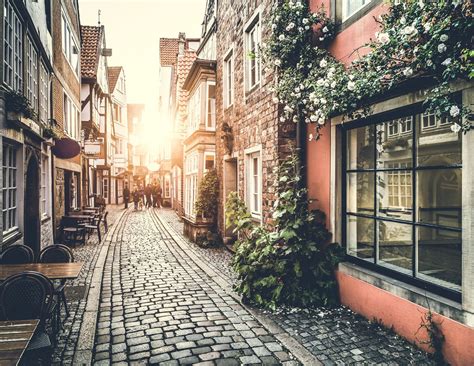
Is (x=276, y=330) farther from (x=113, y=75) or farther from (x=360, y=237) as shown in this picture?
(x=113, y=75)

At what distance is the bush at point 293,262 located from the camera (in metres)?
5.45

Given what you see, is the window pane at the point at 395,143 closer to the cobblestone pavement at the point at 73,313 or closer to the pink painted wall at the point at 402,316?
the pink painted wall at the point at 402,316

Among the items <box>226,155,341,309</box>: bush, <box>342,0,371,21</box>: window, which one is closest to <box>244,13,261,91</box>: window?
<box>342,0,371,21</box>: window

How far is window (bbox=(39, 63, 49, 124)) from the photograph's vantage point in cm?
921

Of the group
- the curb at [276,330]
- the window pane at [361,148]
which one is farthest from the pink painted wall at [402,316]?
the window pane at [361,148]

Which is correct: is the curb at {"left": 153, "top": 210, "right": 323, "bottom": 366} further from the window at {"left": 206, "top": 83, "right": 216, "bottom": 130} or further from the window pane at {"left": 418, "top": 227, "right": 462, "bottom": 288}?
the window at {"left": 206, "top": 83, "right": 216, "bottom": 130}

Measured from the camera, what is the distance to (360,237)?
538 centimetres

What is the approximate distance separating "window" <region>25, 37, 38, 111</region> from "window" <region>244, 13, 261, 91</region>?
462 cm

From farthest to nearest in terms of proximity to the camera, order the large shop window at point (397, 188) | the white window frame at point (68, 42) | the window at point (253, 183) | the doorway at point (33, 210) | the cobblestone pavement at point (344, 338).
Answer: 1. the white window frame at point (68, 42)
2. the window at point (253, 183)
3. the doorway at point (33, 210)
4. the large shop window at point (397, 188)
5. the cobblestone pavement at point (344, 338)

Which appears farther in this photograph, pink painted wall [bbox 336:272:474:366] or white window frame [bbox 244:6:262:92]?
white window frame [bbox 244:6:262:92]

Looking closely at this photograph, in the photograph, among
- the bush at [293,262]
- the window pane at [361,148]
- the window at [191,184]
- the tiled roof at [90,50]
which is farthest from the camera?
the tiled roof at [90,50]

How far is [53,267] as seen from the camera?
5.00 m

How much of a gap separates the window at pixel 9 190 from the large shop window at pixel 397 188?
218 inches

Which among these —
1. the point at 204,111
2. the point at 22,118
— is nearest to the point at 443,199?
the point at 22,118
